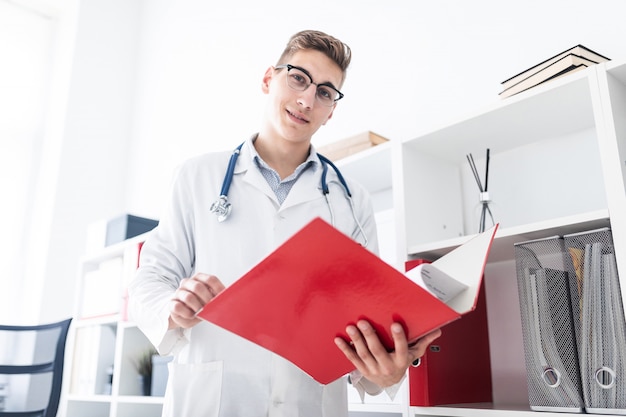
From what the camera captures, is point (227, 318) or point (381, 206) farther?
point (381, 206)

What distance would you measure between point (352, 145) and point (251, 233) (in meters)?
0.69

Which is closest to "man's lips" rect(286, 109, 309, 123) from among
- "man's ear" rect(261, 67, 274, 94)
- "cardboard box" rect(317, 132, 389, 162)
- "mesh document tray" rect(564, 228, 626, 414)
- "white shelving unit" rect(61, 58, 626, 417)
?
"man's ear" rect(261, 67, 274, 94)

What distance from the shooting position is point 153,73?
3.74 metres

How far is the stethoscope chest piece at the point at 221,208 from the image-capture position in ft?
4.09

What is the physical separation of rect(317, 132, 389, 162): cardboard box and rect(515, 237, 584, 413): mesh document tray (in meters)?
0.68

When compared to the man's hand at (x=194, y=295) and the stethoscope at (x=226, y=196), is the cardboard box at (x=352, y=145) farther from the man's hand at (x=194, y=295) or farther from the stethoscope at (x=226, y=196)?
the man's hand at (x=194, y=295)

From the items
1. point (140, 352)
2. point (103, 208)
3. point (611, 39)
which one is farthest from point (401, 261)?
point (103, 208)

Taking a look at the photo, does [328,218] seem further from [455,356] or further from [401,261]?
[455,356]

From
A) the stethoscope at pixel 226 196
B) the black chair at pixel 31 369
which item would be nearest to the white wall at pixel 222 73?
the stethoscope at pixel 226 196

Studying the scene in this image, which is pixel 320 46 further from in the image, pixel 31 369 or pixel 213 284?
pixel 31 369

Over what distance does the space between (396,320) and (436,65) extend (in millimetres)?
1320

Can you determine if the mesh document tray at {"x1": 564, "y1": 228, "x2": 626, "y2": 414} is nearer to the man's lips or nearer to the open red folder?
the open red folder

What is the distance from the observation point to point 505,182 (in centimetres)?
170

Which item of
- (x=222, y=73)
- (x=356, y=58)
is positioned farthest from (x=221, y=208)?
(x=222, y=73)
